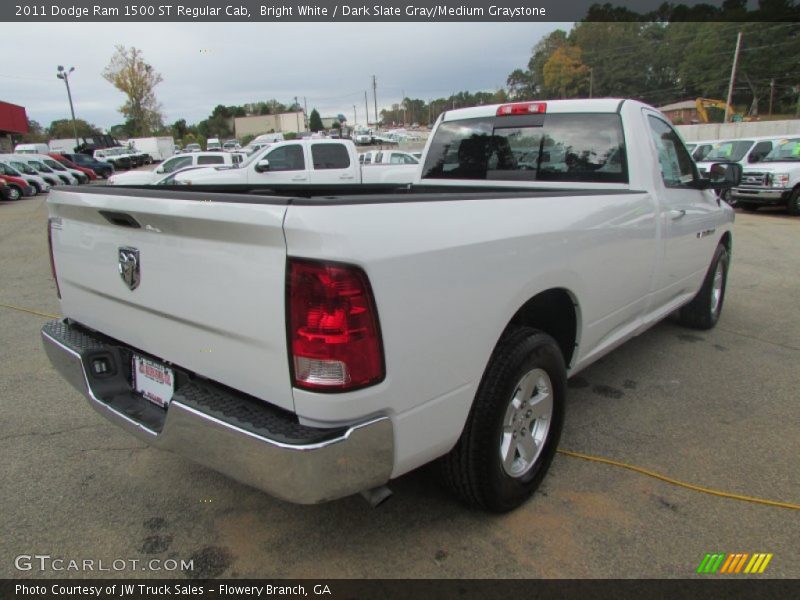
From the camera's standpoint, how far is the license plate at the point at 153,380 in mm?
2182

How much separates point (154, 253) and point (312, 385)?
35.1 inches

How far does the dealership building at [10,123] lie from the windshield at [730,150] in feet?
180

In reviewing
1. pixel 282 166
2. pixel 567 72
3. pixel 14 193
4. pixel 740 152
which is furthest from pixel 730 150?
pixel 567 72

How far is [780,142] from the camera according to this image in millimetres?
14594

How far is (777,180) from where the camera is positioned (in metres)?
13.2

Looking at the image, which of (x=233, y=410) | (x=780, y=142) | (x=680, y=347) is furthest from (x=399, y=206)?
(x=780, y=142)

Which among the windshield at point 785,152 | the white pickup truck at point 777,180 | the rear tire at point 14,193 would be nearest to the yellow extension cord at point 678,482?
the white pickup truck at point 777,180

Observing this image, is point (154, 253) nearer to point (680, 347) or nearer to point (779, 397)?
point (779, 397)

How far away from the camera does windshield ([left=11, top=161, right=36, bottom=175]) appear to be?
24869mm

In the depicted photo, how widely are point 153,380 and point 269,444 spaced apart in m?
0.87

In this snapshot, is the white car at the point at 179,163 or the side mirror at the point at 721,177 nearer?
the side mirror at the point at 721,177

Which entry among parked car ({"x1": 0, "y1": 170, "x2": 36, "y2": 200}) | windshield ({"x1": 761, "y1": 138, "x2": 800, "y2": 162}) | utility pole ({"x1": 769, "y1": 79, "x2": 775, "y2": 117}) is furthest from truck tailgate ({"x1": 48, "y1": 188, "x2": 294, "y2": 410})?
utility pole ({"x1": 769, "y1": 79, "x2": 775, "y2": 117})

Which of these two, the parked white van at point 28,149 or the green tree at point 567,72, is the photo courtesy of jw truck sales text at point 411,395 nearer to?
the parked white van at point 28,149

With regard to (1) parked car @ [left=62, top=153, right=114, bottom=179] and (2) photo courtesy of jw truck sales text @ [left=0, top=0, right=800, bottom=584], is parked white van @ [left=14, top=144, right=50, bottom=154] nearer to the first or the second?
(1) parked car @ [left=62, top=153, right=114, bottom=179]
